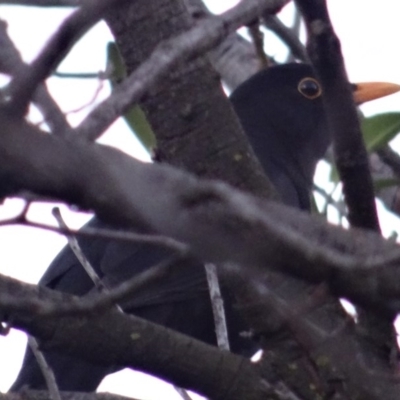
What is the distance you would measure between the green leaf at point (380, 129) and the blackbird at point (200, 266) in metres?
0.71

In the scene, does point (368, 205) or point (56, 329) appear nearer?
point (56, 329)

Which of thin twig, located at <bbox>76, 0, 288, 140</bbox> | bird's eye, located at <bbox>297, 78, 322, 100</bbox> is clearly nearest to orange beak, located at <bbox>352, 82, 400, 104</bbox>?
bird's eye, located at <bbox>297, 78, 322, 100</bbox>

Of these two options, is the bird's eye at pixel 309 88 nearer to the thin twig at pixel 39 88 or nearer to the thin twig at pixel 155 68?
the thin twig at pixel 155 68

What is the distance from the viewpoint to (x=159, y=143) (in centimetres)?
284

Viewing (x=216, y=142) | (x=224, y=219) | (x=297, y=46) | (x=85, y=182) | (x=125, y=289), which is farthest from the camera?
(x=297, y=46)

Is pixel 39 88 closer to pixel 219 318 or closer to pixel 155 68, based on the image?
pixel 155 68

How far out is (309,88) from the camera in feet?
18.7

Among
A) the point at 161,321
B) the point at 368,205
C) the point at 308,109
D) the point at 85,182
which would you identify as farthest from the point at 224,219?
the point at 308,109

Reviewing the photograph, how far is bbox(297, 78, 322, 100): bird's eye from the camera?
566 cm

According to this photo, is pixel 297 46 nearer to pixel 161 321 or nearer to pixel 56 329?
pixel 161 321

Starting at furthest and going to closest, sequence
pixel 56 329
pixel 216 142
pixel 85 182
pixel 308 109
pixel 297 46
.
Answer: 1. pixel 308 109
2. pixel 297 46
3. pixel 216 142
4. pixel 56 329
5. pixel 85 182

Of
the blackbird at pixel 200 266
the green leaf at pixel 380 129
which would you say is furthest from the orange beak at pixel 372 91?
the green leaf at pixel 380 129

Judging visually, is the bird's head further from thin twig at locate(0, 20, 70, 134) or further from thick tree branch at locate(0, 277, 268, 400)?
thin twig at locate(0, 20, 70, 134)

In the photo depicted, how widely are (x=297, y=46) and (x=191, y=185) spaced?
2.90m
